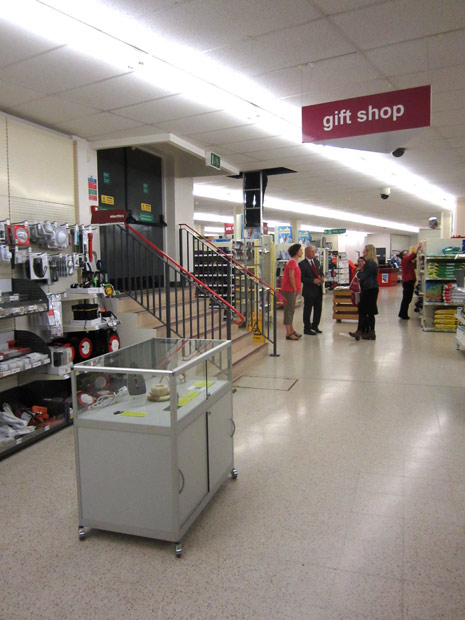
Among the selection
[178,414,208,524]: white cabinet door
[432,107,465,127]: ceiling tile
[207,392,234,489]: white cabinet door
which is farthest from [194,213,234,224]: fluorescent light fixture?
[178,414,208,524]: white cabinet door

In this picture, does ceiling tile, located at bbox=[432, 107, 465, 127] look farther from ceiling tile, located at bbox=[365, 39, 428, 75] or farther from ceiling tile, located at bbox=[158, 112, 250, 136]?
ceiling tile, located at bbox=[158, 112, 250, 136]

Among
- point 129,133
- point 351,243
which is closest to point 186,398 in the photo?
point 129,133

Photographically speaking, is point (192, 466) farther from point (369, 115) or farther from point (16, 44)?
point (16, 44)

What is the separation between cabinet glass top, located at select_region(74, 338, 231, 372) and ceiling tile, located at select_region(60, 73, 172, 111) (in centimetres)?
280

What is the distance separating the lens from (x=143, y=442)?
2426 mm

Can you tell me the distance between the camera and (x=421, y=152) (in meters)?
8.03

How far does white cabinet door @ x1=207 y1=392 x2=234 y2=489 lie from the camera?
2855 millimetres

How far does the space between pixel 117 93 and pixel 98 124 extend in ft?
3.41

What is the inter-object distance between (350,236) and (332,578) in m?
30.3

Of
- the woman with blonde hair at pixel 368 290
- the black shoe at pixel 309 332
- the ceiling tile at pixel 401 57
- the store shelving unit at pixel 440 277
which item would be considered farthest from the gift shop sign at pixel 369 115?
the store shelving unit at pixel 440 277

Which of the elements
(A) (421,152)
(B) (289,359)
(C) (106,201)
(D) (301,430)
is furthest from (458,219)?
(D) (301,430)

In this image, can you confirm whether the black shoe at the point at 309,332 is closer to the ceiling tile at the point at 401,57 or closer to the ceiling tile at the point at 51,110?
the ceiling tile at the point at 401,57

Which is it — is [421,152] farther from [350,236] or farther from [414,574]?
[350,236]

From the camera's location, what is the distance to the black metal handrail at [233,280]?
7770 millimetres
